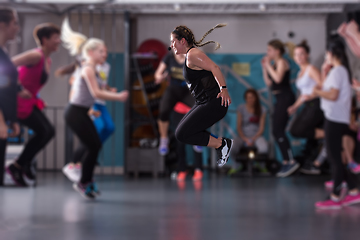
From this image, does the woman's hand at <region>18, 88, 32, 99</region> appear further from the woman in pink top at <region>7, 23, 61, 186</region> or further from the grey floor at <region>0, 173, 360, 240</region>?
the grey floor at <region>0, 173, 360, 240</region>

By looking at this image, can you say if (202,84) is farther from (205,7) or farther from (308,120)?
(205,7)

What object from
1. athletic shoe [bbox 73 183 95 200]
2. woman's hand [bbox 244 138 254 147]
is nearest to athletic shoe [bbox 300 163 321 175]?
woman's hand [bbox 244 138 254 147]

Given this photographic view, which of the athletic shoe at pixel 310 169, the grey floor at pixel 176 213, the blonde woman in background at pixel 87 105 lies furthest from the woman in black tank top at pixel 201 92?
the athletic shoe at pixel 310 169

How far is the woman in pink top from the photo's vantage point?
4.13m

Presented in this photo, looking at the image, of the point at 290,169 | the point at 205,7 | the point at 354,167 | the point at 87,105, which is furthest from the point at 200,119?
the point at 205,7

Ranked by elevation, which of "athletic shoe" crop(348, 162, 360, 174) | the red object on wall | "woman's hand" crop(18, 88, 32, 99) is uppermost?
"woman's hand" crop(18, 88, 32, 99)

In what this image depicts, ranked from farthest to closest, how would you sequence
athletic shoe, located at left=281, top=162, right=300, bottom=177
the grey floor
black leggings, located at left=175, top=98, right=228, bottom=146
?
1. athletic shoe, located at left=281, top=162, right=300, bottom=177
2. the grey floor
3. black leggings, located at left=175, top=98, right=228, bottom=146

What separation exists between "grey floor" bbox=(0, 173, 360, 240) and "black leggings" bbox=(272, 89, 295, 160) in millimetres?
424

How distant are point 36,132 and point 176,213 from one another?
1.71 metres

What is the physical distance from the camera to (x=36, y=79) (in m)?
4.23

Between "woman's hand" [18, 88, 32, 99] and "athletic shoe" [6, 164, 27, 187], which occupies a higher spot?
"woman's hand" [18, 88, 32, 99]

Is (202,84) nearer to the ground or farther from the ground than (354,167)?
farther from the ground

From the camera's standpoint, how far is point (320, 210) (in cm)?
377

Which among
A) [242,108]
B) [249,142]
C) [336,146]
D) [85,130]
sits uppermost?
[242,108]
